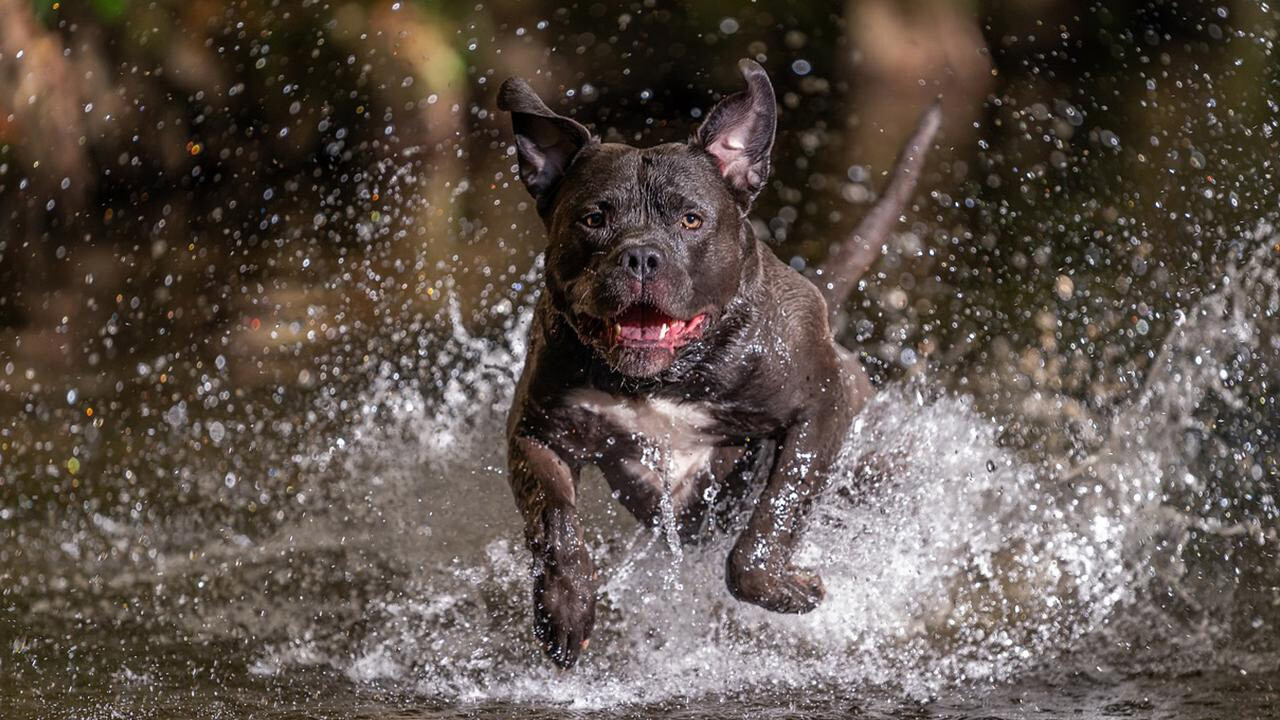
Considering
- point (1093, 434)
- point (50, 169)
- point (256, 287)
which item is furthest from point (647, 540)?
point (50, 169)

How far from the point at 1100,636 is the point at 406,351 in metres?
3.66

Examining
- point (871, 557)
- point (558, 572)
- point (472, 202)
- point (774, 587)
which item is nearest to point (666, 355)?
point (558, 572)

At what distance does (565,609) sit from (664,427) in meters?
0.67

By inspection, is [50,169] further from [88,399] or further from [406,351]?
[406,351]

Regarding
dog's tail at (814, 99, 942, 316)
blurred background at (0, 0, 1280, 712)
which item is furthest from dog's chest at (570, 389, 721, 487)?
blurred background at (0, 0, 1280, 712)

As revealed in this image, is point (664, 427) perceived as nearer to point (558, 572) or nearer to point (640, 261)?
point (558, 572)

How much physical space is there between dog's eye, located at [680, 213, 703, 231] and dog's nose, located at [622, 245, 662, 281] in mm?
242

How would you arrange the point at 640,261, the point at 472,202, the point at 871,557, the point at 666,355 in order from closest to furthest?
the point at 640,261, the point at 666,355, the point at 871,557, the point at 472,202

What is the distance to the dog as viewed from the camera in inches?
146

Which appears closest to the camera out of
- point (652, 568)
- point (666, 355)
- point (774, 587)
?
point (666, 355)

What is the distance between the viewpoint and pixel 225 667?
4.37 meters

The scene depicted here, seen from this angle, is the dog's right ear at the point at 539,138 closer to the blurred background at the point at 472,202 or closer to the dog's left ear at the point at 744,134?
the dog's left ear at the point at 744,134

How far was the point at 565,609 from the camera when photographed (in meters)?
3.73

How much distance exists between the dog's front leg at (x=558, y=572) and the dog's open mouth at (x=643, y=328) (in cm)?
51
